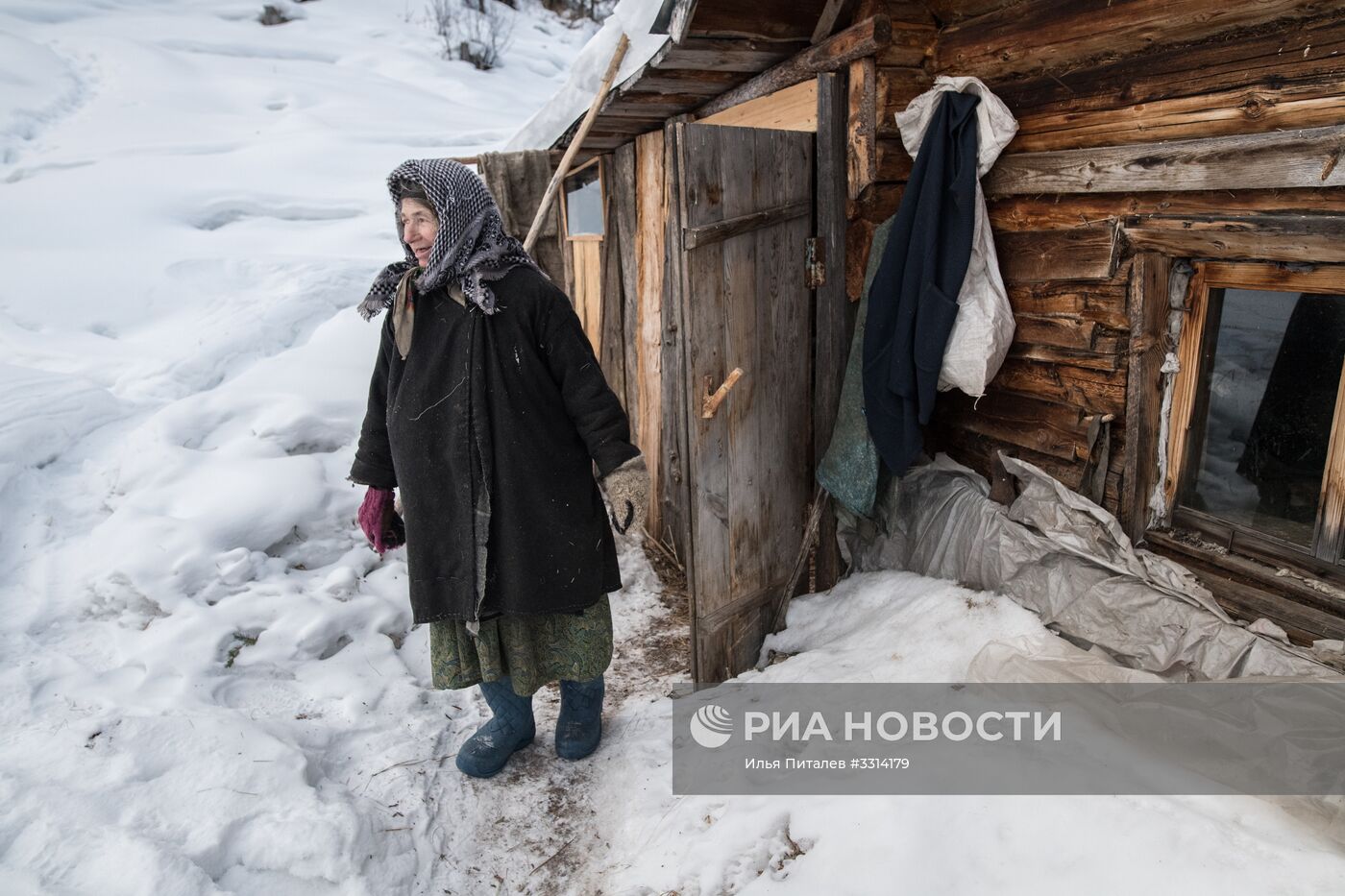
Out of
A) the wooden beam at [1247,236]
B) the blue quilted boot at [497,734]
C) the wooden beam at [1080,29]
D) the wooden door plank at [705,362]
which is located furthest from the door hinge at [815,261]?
the blue quilted boot at [497,734]

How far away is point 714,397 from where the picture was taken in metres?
2.96

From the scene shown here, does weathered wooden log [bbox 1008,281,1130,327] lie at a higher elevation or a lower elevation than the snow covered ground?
higher

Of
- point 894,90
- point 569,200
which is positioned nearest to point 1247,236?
point 894,90

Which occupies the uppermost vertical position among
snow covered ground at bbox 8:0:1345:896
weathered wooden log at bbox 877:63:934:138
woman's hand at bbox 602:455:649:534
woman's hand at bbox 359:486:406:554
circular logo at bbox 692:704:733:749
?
weathered wooden log at bbox 877:63:934:138

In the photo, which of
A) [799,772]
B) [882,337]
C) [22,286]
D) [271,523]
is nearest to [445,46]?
[22,286]

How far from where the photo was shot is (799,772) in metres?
2.50

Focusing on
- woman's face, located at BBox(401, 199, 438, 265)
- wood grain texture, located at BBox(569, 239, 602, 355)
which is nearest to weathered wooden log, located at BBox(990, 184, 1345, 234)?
woman's face, located at BBox(401, 199, 438, 265)

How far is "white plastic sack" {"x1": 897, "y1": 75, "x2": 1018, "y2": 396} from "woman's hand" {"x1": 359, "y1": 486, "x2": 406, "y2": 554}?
6.96ft

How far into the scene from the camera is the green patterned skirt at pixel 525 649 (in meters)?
2.63

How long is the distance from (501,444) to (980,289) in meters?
1.85

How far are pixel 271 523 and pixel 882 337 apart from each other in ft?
10.5

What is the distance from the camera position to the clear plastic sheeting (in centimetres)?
236

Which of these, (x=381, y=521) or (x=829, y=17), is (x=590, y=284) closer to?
(x=829, y=17)

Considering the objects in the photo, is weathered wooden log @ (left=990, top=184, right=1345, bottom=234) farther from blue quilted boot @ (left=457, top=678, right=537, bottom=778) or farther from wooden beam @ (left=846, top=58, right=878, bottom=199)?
blue quilted boot @ (left=457, top=678, right=537, bottom=778)
